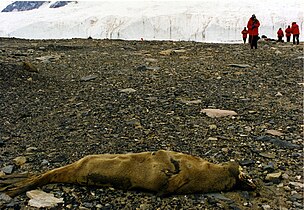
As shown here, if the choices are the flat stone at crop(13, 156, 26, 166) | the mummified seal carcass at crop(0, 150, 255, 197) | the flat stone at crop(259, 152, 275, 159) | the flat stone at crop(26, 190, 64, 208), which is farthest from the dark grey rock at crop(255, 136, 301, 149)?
the flat stone at crop(13, 156, 26, 166)

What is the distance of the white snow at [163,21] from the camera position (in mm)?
67375

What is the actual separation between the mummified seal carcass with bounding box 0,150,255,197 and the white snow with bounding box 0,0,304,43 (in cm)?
6153

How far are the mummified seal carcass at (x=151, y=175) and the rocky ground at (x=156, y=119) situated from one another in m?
0.08

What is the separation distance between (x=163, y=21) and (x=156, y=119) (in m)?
71.0

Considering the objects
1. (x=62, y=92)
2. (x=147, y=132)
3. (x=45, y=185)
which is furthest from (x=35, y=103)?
(x=45, y=185)

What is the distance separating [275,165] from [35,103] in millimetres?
4317

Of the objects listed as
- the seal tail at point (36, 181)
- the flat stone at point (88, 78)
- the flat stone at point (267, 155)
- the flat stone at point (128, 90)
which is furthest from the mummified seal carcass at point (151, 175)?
the flat stone at point (88, 78)

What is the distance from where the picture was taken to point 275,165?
416 cm

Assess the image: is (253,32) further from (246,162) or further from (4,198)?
(4,198)

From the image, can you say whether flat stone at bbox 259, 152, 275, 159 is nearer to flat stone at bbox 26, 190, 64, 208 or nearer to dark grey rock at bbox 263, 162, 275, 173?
dark grey rock at bbox 263, 162, 275, 173

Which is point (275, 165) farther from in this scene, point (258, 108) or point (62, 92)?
point (62, 92)

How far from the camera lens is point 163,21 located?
246 feet

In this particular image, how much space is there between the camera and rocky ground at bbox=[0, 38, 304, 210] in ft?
11.6

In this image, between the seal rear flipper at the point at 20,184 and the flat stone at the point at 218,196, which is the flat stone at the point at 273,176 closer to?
the flat stone at the point at 218,196
